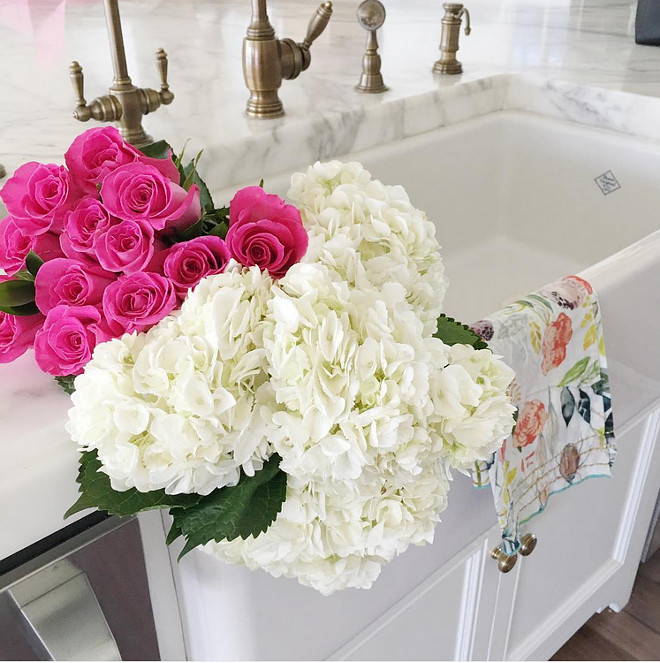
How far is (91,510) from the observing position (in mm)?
502

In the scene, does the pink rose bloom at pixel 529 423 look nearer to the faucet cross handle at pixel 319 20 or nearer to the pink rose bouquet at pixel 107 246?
the pink rose bouquet at pixel 107 246

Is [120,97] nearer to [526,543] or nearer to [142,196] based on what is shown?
[142,196]

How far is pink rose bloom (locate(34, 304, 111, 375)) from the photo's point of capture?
1.46ft

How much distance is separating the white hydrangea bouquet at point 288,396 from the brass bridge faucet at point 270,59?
22.8 inches

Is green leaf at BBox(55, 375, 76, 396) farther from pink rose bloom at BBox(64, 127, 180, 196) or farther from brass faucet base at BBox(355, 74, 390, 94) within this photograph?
brass faucet base at BBox(355, 74, 390, 94)

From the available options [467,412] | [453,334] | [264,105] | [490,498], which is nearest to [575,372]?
[490,498]

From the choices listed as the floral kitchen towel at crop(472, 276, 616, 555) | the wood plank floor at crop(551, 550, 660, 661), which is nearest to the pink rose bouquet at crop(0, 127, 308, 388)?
the floral kitchen towel at crop(472, 276, 616, 555)

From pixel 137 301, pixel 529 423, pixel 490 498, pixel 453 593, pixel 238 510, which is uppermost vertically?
pixel 137 301

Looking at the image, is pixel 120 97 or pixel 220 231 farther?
pixel 120 97

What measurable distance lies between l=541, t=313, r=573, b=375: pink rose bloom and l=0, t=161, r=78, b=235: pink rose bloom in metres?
0.46

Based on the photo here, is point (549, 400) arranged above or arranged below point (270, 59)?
below

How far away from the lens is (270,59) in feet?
3.31

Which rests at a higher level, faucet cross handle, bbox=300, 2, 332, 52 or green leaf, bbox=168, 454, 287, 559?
faucet cross handle, bbox=300, 2, 332, 52

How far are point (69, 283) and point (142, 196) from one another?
7 cm
